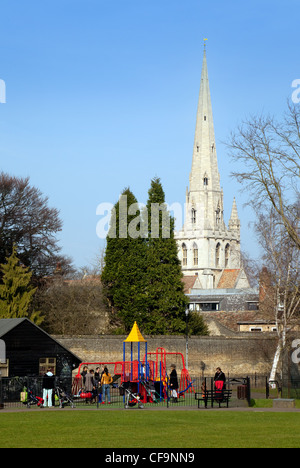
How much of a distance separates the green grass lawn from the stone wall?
26.1 m

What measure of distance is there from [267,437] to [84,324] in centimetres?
4647

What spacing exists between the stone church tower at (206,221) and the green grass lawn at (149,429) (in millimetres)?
122949

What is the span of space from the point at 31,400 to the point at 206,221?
138 meters

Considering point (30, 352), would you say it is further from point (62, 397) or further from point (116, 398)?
point (62, 397)

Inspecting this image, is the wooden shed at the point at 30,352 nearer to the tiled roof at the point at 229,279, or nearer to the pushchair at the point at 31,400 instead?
the pushchair at the point at 31,400

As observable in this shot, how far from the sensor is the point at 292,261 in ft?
159

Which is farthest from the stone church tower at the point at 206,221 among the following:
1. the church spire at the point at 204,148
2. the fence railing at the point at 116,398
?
the fence railing at the point at 116,398

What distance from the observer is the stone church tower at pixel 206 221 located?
503ft

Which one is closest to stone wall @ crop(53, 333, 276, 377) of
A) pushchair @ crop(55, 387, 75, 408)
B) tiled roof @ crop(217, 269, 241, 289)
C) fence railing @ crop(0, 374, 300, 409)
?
fence railing @ crop(0, 374, 300, 409)

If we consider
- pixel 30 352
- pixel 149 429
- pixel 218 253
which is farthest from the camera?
pixel 218 253

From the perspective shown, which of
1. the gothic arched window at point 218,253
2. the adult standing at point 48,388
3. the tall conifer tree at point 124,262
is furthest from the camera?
the gothic arched window at point 218,253

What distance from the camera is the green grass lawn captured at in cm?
1711

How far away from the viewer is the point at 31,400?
3059 cm

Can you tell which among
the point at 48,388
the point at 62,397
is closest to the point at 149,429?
the point at 48,388
